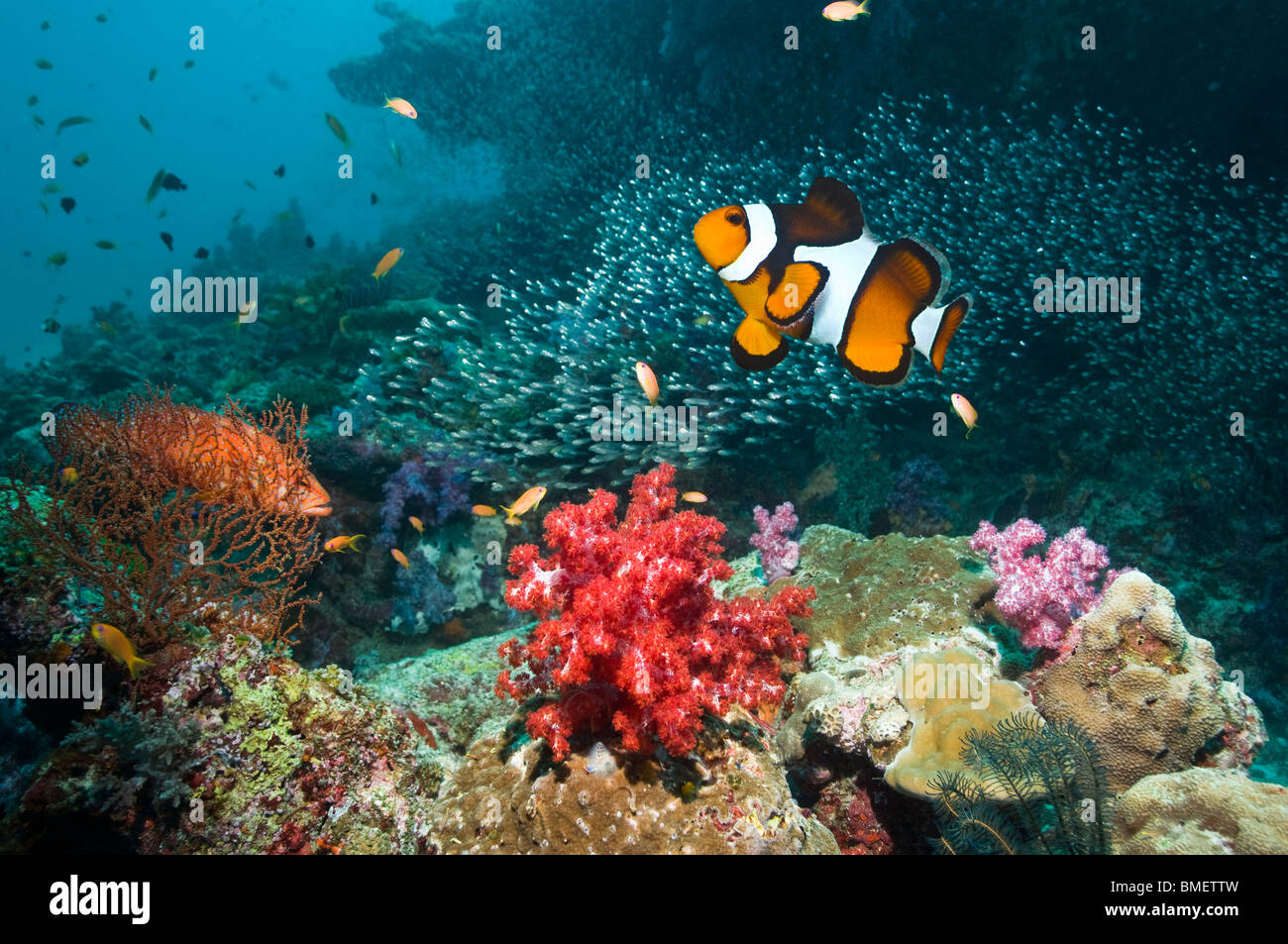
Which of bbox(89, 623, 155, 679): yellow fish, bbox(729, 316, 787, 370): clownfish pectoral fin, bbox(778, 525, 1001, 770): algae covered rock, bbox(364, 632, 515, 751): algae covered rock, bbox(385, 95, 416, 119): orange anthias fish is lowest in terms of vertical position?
bbox(364, 632, 515, 751): algae covered rock

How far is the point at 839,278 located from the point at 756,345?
36 cm

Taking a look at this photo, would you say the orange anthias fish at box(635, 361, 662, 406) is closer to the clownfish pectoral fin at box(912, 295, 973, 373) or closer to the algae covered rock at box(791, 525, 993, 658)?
the algae covered rock at box(791, 525, 993, 658)

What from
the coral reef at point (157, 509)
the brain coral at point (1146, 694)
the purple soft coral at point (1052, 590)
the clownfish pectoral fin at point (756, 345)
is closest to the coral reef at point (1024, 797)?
the brain coral at point (1146, 694)

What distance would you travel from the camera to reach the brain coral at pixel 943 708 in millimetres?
3020

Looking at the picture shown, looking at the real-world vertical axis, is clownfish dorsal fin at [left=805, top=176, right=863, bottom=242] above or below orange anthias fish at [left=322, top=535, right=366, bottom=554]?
above

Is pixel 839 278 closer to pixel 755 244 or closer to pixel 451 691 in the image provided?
pixel 755 244

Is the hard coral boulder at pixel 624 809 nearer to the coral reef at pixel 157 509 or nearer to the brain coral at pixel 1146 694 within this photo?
the coral reef at pixel 157 509

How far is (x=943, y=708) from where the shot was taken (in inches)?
127

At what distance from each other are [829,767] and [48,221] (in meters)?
168

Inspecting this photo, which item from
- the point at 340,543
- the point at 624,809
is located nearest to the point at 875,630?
the point at 624,809

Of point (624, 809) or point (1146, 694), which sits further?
point (1146, 694)

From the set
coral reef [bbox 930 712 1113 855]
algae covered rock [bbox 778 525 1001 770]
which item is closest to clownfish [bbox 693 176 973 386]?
coral reef [bbox 930 712 1113 855]

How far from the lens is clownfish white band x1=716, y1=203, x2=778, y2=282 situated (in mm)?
1875

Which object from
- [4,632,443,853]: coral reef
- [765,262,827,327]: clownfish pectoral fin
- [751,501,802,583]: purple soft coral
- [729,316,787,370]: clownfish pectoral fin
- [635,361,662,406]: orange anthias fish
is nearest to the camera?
[765,262,827,327]: clownfish pectoral fin
